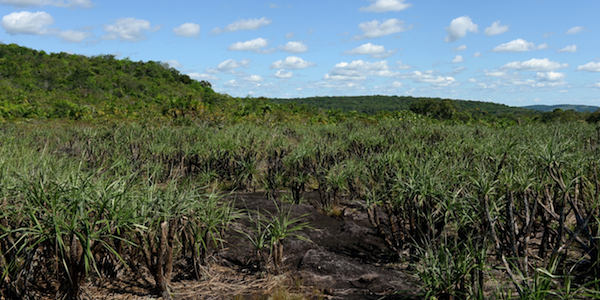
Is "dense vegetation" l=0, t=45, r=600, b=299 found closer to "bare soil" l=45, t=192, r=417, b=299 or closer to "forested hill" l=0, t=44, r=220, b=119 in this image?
"bare soil" l=45, t=192, r=417, b=299

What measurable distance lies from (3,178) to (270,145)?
5712 millimetres

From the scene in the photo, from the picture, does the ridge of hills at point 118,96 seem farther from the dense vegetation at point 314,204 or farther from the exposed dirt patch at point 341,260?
the exposed dirt patch at point 341,260

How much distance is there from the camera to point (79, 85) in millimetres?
40188

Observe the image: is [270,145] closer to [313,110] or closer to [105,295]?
[105,295]

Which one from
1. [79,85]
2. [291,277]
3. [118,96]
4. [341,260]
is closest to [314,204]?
[341,260]

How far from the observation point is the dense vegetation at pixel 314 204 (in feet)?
9.57

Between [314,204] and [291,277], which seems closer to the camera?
[291,277]

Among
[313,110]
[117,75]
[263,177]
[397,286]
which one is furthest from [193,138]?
[117,75]

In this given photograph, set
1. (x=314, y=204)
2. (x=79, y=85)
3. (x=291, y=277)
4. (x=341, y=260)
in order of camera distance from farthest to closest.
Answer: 1. (x=79, y=85)
2. (x=314, y=204)
3. (x=341, y=260)
4. (x=291, y=277)

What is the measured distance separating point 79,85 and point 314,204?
41.6 meters

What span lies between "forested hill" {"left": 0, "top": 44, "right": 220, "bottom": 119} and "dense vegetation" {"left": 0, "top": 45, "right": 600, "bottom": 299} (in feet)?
56.8

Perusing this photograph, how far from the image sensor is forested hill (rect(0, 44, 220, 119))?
2795 centimetres

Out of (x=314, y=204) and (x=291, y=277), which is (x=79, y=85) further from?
(x=291, y=277)

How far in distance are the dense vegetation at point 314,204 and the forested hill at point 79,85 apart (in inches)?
682
